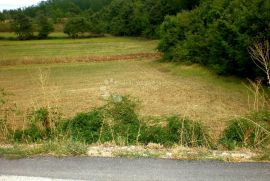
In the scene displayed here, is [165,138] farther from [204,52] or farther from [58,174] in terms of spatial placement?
[204,52]

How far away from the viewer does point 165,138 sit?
791 cm

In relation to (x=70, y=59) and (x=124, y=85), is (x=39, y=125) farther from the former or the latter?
(x=70, y=59)

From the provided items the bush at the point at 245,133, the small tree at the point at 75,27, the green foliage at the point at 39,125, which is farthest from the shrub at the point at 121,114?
the small tree at the point at 75,27

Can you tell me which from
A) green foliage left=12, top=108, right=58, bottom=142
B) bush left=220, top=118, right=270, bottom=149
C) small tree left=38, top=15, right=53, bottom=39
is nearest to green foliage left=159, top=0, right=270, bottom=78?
bush left=220, top=118, right=270, bottom=149

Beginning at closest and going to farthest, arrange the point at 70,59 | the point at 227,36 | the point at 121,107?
the point at 121,107 → the point at 227,36 → the point at 70,59

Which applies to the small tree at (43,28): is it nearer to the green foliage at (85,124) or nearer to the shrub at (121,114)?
the shrub at (121,114)

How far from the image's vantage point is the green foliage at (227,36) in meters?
28.0

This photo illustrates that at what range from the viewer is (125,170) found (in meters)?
5.17

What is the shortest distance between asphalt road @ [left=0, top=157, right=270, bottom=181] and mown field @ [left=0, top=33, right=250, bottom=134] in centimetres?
547

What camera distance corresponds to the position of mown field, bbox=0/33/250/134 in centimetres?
2022

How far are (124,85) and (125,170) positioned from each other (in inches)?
985

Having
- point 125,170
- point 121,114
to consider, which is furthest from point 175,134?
point 125,170

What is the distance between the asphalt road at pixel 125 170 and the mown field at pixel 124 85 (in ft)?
17.9

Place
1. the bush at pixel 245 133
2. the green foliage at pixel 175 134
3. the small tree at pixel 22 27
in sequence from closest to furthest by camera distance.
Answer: the bush at pixel 245 133 → the green foliage at pixel 175 134 → the small tree at pixel 22 27
